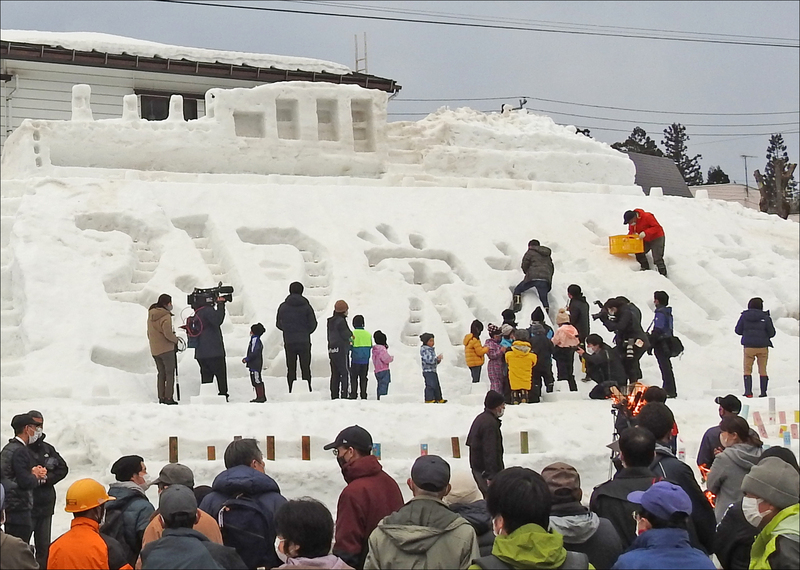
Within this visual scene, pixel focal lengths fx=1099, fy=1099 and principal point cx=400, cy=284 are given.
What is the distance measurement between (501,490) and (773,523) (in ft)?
4.03

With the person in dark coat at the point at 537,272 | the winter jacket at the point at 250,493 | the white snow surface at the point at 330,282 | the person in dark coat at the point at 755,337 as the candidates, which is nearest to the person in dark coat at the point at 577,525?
the winter jacket at the point at 250,493

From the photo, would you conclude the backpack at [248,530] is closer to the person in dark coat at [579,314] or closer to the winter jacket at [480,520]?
the winter jacket at [480,520]

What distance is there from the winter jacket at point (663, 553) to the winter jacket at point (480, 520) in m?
0.81

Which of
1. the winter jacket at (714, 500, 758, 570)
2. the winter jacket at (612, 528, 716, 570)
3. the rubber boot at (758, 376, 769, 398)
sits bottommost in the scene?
the rubber boot at (758, 376, 769, 398)

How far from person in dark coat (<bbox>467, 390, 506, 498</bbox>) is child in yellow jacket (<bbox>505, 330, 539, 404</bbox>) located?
193 inches

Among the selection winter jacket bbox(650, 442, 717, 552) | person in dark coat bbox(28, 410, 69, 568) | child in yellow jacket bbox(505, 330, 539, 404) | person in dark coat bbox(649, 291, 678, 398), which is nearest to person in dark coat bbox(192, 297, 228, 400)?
A: child in yellow jacket bbox(505, 330, 539, 404)

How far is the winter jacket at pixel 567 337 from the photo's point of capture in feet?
46.5

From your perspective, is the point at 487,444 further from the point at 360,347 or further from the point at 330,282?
the point at 330,282

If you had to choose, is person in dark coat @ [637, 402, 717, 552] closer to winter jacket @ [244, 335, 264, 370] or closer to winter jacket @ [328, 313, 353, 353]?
winter jacket @ [328, 313, 353, 353]

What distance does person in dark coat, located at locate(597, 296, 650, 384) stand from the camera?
45.1 ft

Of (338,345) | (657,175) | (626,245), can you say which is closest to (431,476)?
(338,345)

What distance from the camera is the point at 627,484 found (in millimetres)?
5715

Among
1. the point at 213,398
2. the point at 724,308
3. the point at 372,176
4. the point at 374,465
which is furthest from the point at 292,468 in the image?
the point at 372,176

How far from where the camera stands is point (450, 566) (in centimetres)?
491
